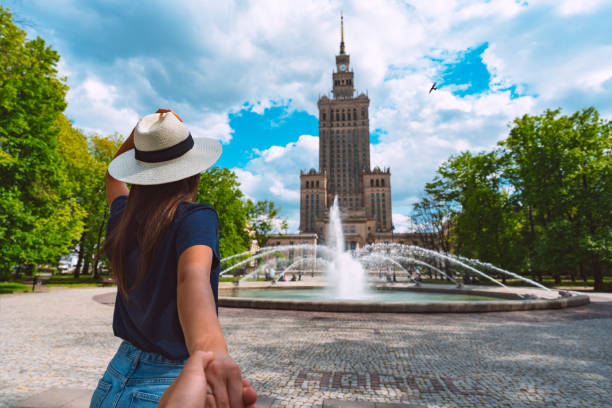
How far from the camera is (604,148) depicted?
971 inches

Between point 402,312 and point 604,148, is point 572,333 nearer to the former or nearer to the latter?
point 402,312

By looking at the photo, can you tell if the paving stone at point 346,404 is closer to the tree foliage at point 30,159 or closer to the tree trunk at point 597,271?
the tree foliage at point 30,159

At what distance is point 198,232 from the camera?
46.9 inches

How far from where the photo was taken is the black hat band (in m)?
1.42

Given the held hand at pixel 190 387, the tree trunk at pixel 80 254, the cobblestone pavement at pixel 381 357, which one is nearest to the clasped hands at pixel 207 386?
the held hand at pixel 190 387

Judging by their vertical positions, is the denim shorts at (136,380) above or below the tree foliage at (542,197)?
below

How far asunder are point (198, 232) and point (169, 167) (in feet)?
1.41

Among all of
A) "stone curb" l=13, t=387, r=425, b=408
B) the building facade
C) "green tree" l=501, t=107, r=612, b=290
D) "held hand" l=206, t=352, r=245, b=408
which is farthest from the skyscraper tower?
"held hand" l=206, t=352, r=245, b=408

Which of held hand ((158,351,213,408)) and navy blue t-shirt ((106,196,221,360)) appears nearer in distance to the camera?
held hand ((158,351,213,408))

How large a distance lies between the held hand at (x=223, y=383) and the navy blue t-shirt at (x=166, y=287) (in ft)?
1.47

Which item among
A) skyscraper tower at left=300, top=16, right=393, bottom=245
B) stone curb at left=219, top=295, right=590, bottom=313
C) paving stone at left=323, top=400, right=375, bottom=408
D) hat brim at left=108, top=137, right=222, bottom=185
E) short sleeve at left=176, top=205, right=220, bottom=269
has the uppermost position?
skyscraper tower at left=300, top=16, right=393, bottom=245

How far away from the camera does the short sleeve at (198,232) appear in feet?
3.84

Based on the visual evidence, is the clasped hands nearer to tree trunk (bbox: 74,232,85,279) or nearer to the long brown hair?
the long brown hair

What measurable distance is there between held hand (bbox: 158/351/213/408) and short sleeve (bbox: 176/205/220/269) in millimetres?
432
